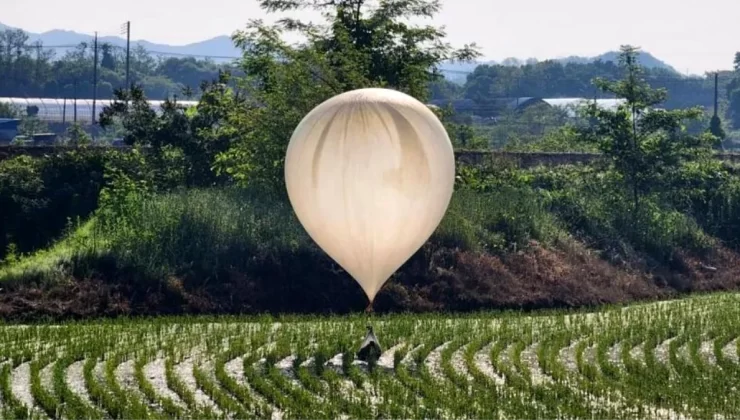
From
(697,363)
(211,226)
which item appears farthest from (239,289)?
(697,363)

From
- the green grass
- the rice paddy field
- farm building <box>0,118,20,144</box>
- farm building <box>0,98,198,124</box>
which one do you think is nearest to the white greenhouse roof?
the green grass

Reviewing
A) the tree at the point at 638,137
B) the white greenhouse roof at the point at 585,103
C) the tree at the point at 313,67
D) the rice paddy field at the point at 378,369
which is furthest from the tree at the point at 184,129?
the rice paddy field at the point at 378,369

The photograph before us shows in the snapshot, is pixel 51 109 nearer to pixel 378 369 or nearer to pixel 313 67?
pixel 313 67

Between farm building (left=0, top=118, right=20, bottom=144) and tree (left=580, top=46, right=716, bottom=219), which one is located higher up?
tree (left=580, top=46, right=716, bottom=219)

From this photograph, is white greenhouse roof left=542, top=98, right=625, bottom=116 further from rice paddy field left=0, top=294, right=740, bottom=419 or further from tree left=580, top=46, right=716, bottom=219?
rice paddy field left=0, top=294, right=740, bottom=419

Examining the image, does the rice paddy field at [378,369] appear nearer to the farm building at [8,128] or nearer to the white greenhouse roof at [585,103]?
the white greenhouse roof at [585,103]

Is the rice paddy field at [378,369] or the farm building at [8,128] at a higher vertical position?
the farm building at [8,128]

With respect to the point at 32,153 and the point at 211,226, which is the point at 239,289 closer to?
the point at 211,226
